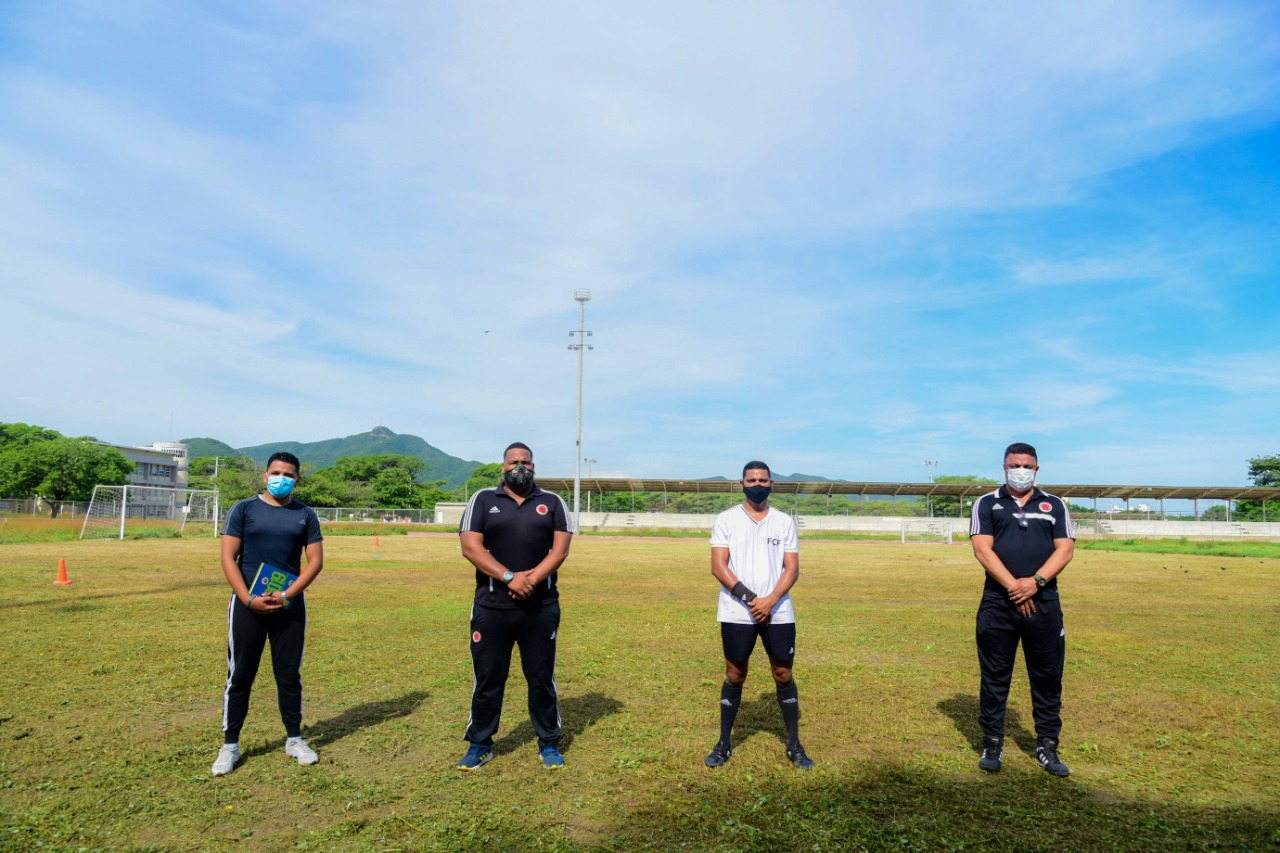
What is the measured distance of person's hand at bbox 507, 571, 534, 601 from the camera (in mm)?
5672

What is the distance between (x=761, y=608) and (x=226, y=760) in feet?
13.0

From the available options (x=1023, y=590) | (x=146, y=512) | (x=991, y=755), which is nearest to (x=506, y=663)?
(x=991, y=755)

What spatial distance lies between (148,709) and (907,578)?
20586 millimetres

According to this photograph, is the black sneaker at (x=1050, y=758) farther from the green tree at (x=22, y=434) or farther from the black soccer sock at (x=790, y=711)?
the green tree at (x=22, y=434)

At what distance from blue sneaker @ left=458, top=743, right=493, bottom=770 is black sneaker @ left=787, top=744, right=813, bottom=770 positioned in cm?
225

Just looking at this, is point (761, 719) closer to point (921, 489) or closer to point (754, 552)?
point (754, 552)

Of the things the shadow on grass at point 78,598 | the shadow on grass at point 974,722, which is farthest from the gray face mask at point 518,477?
the shadow on grass at point 78,598

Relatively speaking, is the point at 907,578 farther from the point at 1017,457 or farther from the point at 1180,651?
the point at 1017,457

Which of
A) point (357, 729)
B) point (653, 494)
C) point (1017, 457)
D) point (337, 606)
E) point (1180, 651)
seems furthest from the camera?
point (653, 494)

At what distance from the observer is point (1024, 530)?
235 inches

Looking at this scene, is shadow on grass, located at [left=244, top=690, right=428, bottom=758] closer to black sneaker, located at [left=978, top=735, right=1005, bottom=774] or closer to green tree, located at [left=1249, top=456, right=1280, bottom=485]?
black sneaker, located at [left=978, top=735, right=1005, bottom=774]

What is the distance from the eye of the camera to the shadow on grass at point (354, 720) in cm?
639

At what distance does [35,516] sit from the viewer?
4116cm

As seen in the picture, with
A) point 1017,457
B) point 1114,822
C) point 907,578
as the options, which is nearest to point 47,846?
point 1114,822
